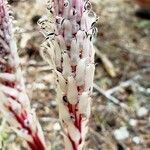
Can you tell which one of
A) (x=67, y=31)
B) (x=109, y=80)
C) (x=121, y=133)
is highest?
(x=67, y=31)

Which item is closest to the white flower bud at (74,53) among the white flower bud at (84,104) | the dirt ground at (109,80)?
the white flower bud at (84,104)

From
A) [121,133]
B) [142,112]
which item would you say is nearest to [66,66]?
[121,133]

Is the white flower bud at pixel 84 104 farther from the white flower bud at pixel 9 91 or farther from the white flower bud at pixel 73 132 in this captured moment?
the white flower bud at pixel 9 91

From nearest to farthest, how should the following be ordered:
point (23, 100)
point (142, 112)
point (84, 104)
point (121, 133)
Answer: point (84, 104), point (23, 100), point (121, 133), point (142, 112)

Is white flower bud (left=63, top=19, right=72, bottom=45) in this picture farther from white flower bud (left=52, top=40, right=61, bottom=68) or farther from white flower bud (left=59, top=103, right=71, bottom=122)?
white flower bud (left=59, top=103, right=71, bottom=122)

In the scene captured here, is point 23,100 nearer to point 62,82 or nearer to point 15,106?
point 15,106

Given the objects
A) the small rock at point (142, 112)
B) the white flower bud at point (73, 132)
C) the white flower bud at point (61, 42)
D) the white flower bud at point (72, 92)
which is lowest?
the small rock at point (142, 112)

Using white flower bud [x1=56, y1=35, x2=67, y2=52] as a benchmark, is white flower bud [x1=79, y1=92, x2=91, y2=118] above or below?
below

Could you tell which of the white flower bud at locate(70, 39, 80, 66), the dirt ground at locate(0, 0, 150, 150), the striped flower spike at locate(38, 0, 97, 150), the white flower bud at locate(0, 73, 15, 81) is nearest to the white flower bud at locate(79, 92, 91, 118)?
the striped flower spike at locate(38, 0, 97, 150)
